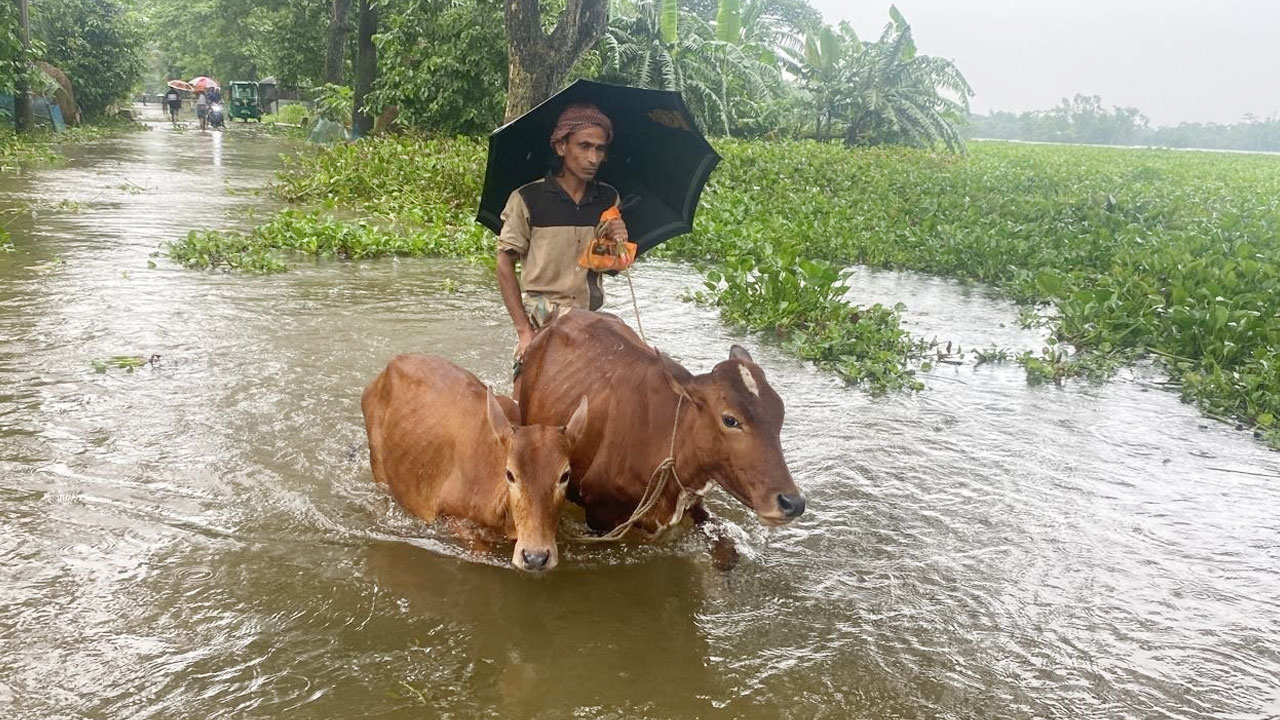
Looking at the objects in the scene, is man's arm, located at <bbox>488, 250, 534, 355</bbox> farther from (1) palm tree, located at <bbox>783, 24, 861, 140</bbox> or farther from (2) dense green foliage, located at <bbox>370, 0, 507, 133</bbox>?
(1) palm tree, located at <bbox>783, 24, 861, 140</bbox>

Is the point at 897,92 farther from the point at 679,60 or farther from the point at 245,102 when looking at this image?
the point at 245,102

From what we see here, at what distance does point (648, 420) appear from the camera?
4.26 m

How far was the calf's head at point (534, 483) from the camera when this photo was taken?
12.1 ft

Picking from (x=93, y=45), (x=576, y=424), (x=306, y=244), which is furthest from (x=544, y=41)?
(x=93, y=45)

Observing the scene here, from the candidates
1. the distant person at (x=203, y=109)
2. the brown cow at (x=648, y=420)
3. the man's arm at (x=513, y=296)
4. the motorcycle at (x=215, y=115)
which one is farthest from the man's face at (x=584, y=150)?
the motorcycle at (x=215, y=115)

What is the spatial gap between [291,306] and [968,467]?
6003 millimetres

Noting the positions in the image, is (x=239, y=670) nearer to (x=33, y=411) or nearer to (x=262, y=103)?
(x=33, y=411)

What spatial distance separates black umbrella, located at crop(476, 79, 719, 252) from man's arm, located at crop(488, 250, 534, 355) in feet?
0.80

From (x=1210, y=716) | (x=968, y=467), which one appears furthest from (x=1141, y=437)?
(x=1210, y=716)

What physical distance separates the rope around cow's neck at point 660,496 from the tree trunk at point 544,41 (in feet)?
30.5

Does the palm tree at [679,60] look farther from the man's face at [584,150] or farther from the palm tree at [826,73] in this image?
the man's face at [584,150]

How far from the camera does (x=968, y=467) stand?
5918 millimetres

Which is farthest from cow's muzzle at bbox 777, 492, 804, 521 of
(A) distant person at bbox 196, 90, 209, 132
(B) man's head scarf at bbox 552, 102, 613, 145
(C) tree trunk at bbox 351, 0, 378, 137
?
(A) distant person at bbox 196, 90, 209, 132

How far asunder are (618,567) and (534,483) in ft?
2.76
